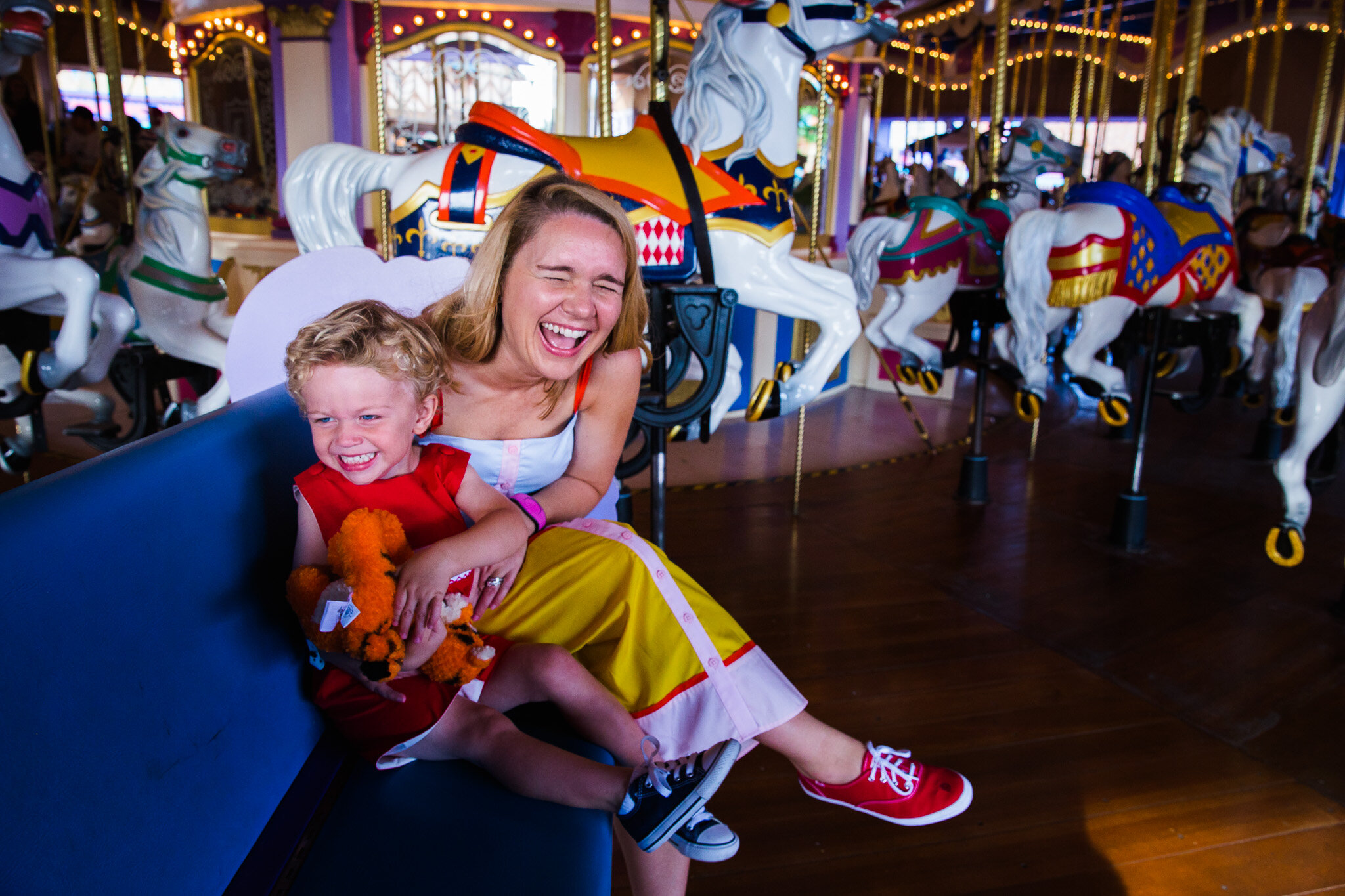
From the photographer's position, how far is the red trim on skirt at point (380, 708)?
1017 millimetres

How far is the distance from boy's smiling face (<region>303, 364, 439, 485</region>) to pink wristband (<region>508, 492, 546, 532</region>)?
0.67 ft

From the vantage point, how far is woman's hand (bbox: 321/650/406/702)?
102 cm

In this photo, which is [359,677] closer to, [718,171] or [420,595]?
[420,595]

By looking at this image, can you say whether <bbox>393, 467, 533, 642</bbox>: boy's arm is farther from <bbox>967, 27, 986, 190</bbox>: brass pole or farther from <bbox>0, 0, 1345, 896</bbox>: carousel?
<bbox>967, 27, 986, 190</bbox>: brass pole

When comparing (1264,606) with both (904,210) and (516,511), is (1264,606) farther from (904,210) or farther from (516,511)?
(516,511)

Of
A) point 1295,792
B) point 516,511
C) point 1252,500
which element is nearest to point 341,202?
point 516,511

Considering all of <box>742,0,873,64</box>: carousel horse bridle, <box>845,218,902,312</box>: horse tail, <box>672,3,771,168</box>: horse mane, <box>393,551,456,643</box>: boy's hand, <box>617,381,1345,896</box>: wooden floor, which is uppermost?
<box>742,0,873,64</box>: carousel horse bridle

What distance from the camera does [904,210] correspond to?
3.62 m

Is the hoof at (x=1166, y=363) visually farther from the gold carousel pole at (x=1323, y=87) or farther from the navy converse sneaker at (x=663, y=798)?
the navy converse sneaker at (x=663, y=798)

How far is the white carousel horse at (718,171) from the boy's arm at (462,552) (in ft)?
4.58

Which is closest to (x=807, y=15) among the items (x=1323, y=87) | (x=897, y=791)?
(x=897, y=791)

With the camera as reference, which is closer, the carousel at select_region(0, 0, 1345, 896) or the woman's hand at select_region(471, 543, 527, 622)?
the woman's hand at select_region(471, 543, 527, 622)

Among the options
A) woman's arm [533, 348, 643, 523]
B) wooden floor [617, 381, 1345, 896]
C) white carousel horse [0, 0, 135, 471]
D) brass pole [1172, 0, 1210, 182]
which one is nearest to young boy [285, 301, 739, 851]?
woman's arm [533, 348, 643, 523]

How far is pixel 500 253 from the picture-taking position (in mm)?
1305
